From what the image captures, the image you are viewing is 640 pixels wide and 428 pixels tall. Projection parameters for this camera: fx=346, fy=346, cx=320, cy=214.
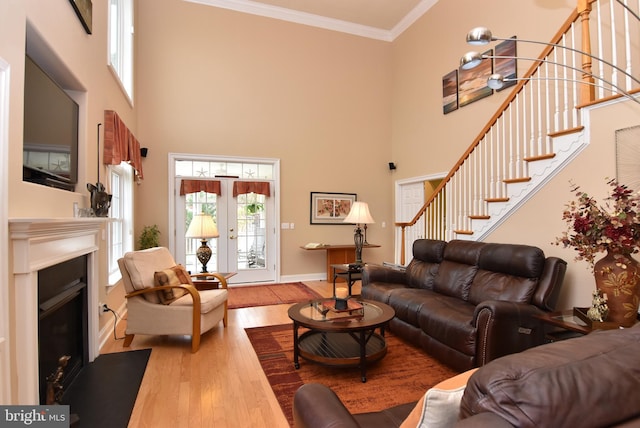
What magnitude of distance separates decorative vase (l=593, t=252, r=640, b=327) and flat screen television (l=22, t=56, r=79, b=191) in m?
3.78

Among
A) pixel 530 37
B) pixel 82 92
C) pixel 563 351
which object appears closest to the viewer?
pixel 563 351

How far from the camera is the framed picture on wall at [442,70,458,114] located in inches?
234

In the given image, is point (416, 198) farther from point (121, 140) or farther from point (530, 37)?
point (121, 140)

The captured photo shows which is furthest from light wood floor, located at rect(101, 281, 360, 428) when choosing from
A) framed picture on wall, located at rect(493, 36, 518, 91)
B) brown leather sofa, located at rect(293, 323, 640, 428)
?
framed picture on wall, located at rect(493, 36, 518, 91)

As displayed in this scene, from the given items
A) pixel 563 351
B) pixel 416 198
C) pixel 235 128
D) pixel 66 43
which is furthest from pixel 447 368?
pixel 235 128

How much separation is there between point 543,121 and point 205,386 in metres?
4.47

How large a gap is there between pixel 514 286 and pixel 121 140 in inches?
171

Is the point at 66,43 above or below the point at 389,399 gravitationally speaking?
above

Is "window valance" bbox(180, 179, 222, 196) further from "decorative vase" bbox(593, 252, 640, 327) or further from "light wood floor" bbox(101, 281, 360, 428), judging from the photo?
"decorative vase" bbox(593, 252, 640, 327)

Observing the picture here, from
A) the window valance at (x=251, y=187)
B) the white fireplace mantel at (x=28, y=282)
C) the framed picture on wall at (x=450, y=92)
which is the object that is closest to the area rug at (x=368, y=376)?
the white fireplace mantel at (x=28, y=282)

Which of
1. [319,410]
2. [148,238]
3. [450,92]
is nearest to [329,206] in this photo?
[450,92]

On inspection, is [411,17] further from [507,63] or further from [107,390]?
[107,390]

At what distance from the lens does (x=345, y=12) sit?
6867mm

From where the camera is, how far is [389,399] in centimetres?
240
